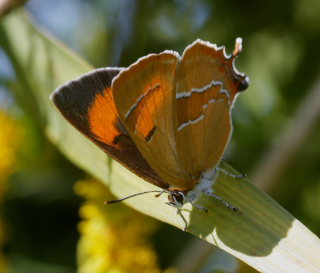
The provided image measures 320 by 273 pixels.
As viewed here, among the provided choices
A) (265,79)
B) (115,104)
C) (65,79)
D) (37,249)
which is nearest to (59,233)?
(37,249)

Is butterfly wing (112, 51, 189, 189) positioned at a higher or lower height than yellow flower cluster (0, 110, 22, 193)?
higher

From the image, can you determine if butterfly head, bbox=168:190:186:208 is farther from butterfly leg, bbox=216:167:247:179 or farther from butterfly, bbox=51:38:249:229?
butterfly leg, bbox=216:167:247:179

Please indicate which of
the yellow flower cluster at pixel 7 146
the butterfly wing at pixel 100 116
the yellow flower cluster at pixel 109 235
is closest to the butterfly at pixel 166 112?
the butterfly wing at pixel 100 116

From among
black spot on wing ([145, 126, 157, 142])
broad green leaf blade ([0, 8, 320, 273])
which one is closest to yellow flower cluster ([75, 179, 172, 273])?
broad green leaf blade ([0, 8, 320, 273])

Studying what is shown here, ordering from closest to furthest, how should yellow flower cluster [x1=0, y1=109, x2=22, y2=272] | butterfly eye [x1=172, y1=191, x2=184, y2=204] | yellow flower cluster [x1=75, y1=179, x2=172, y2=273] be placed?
butterfly eye [x1=172, y1=191, x2=184, y2=204]
yellow flower cluster [x1=75, y1=179, x2=172, y2=273]
yellow flower cluster [x1=0, y1=109, x2=22, y2=272]

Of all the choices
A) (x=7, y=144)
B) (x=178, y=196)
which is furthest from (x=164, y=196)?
(x=7, y=144)

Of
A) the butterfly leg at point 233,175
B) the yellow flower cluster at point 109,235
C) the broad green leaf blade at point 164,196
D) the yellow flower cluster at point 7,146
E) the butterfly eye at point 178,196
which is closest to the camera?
the broad green leaf blade at point 164,196

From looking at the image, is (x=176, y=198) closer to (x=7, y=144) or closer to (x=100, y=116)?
(x=100, y=116)

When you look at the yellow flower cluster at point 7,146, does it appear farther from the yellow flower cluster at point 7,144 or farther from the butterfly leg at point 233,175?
the butterfly leg at point 233,175
